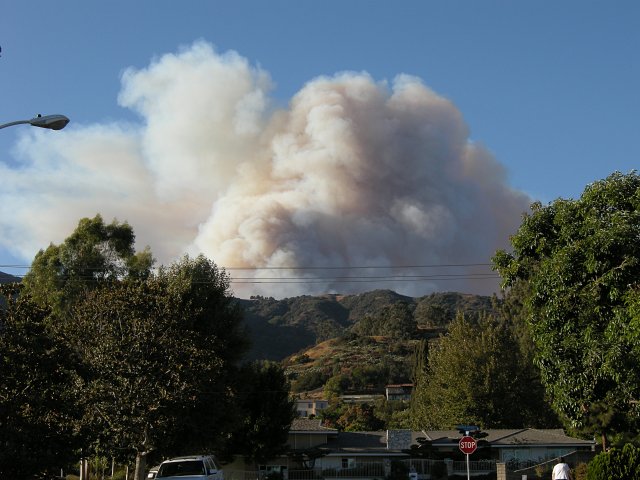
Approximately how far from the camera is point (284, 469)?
60.9 metres

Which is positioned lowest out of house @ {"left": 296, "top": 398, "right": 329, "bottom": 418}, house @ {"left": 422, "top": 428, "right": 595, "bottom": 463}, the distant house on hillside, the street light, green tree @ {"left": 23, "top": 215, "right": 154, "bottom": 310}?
house @ {"left": 422, "top": 428, "right": 595, "bottom": 463}

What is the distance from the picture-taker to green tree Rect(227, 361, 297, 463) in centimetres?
5856

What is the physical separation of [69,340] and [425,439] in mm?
34902

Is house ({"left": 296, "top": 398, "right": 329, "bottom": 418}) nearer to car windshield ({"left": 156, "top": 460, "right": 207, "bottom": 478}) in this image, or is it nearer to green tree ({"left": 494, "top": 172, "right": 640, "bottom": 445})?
car windshield ({"left": 156, "top": 460, "right": 207, "bottom": 478})

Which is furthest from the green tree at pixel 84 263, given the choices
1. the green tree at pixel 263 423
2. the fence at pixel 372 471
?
the fence at pixel 372 471

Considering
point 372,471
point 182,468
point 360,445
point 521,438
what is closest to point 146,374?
point 182,468

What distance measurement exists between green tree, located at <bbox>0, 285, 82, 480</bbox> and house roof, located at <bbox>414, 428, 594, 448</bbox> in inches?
1627

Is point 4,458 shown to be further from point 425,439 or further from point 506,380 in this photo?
point 506,380

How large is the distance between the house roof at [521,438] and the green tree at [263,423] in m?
13.1

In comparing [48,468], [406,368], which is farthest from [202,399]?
[406,368]

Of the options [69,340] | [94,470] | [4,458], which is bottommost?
[94,470]

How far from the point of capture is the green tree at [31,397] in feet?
86.1

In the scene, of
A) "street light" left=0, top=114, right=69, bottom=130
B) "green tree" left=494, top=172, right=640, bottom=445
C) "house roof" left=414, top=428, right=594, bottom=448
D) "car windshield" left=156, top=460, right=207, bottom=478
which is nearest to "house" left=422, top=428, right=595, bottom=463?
"house roof" left=414, top=428, right=594, bottom=448

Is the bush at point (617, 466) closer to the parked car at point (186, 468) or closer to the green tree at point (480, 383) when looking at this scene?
the parked car at point (186, 468)
